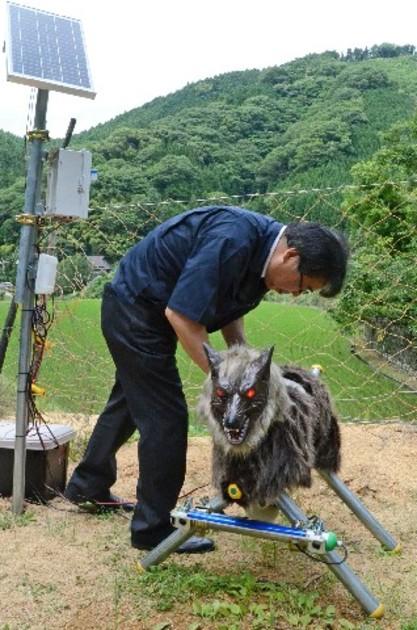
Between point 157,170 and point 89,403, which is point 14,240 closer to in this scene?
point 89,403

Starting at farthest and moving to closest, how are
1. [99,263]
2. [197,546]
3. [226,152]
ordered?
1. [226,152]
2. [99,263]
3. [197,546]

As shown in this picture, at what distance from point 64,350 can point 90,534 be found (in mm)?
2259

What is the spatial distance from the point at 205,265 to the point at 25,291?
127 centimetres

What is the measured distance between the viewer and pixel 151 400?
2898 mm

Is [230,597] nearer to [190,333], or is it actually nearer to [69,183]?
[190,333]

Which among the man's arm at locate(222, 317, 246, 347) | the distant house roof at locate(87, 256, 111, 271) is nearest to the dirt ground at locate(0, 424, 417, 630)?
the man's arm at locate(222, 317, 246, 347)

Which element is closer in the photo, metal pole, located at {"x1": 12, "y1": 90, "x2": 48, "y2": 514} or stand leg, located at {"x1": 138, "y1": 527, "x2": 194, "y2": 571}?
stand leg, located at {"x1": 138, "y1": 527, "x2": 194, "y2": 571}

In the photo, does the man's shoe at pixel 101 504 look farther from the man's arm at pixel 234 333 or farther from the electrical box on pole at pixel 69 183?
the electrical box on pole at pixel 69 183

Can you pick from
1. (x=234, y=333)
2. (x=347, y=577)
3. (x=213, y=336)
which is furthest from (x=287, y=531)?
(x=213, y=336)

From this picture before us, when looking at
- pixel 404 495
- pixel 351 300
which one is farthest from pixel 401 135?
pixel 404 495

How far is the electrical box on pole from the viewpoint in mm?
3330

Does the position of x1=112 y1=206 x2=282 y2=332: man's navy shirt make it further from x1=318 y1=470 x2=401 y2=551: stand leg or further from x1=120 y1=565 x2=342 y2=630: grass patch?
x1=120 y1=565 x2=342 y2=630: grass patch

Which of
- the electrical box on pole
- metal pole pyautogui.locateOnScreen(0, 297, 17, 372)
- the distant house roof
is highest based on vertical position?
the electrical box on pole

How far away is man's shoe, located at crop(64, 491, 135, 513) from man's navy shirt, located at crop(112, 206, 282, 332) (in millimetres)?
1235
